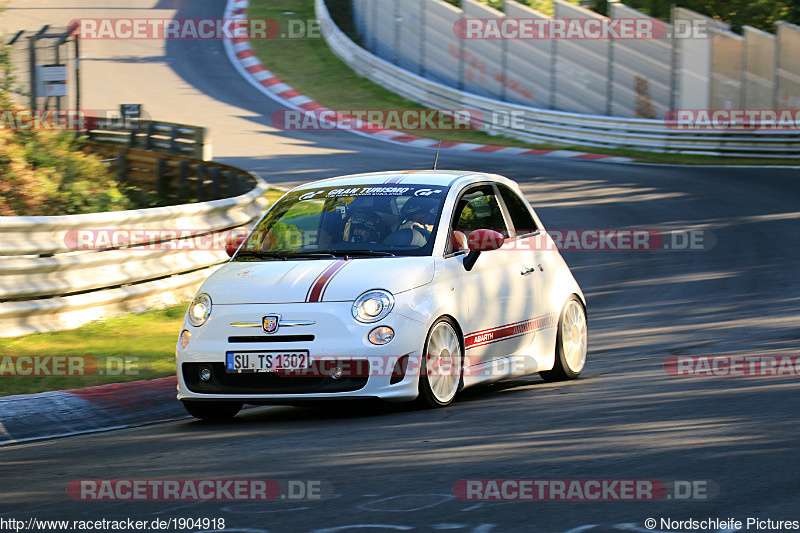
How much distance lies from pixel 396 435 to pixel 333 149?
66.3 feet

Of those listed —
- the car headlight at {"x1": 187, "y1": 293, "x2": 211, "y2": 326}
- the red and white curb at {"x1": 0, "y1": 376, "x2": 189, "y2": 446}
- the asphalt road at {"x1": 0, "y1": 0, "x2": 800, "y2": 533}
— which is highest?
the car headlight at {"x1": 187, "y1": 293, "x2": 211, "y2": 326}

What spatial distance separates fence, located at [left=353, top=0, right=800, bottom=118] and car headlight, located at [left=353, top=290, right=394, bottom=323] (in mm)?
22201

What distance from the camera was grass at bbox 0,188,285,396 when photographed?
9156mm

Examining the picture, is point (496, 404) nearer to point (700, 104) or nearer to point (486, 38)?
point (700, 104)

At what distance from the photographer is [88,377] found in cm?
940

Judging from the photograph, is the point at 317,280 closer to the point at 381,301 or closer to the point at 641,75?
the point at 381,301

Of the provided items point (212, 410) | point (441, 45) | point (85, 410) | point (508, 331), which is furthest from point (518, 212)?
point (441, 45)

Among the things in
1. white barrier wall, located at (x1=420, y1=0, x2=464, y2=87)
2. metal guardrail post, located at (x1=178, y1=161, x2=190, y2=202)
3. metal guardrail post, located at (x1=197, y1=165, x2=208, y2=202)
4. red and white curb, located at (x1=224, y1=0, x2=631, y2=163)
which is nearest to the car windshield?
metal guardrail post, located at (x1=197, y1=165, x2=208, y2=202)

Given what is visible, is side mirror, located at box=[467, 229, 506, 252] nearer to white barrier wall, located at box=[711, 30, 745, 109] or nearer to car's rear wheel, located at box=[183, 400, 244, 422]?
car's rear wheel, located at box=[183, 400, 244, 422]

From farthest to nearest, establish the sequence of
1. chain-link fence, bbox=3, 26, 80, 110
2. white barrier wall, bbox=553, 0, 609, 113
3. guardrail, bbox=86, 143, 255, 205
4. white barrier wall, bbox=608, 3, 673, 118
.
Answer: white barrier wall, bbox=553, 0, 609, 113 < white barrier wall, bbox=608, 3, 673, 118 < chain-link fence, bbox=3, 26, 80, 110 < guardrail, bbox=86, 143, 255, 205

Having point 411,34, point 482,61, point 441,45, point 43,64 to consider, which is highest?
point 411,34

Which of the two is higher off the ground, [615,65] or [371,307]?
[615,65]

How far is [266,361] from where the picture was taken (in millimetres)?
7367

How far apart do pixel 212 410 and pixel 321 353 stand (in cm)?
114
